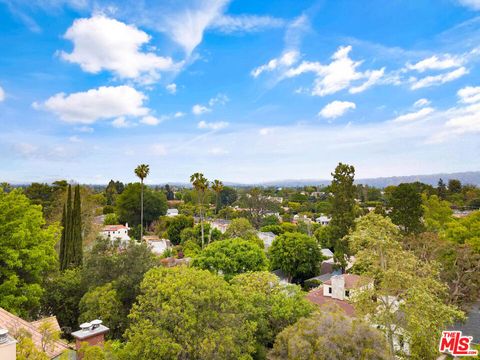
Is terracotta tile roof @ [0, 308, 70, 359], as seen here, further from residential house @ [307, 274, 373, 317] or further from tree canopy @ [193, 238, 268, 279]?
residential house @ [307, 274, 373, 317]

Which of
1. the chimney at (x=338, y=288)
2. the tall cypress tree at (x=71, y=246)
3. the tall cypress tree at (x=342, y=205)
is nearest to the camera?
the chimney at (x=338, y=288)

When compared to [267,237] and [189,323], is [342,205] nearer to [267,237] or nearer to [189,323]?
[189,323]

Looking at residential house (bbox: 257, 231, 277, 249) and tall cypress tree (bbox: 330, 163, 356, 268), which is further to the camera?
residential house (bbox: 257, 231, 277, 249)

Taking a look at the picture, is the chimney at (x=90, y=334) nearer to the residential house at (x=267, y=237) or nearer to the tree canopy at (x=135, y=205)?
the residential house at (x=267, y=237)

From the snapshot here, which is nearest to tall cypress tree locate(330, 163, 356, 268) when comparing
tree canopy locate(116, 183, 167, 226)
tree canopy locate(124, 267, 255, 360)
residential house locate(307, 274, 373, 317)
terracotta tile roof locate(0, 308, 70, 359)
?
residential house locate(307, 274, 373, 317)

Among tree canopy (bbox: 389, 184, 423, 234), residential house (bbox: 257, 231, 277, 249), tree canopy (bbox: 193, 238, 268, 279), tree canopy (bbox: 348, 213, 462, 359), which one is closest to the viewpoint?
tree canopy (bbox: 348, 213, 462, 359)

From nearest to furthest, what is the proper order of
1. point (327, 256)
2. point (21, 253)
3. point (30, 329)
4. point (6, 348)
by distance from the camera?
point (6, 348) < point (30, 329) < point (21, 253) < point (327, 256)

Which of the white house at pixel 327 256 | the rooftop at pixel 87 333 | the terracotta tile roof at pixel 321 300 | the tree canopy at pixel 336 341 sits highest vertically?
the rooftop at pixel 87 333

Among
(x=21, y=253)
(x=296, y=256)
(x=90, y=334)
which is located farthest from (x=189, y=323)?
(x=296, y=256)

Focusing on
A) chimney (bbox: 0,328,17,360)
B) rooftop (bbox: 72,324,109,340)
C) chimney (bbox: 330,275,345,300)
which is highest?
chimney (bbox: 0,328,17,360)

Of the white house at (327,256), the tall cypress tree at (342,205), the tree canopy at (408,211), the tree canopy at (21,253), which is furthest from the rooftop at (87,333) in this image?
the white house at (327,256)

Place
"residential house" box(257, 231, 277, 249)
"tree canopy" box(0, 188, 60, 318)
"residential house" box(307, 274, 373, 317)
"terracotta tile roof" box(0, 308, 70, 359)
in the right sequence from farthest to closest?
"residential house" box(257, 231, 277, 249) < "residential house" box(307, 274, 373, 317) < "tree canopy" box(0, 188, 60, 318) < "terracotta tile roof" box(0, 308, 70, 359)
